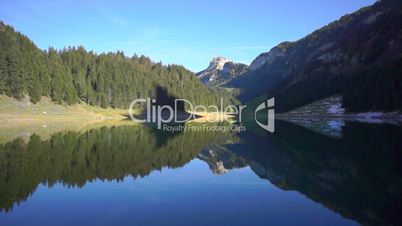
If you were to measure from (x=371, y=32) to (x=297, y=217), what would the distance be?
208408mm

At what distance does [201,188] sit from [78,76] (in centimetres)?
12212

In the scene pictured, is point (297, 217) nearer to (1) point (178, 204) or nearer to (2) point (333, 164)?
(1) point (178, 204)

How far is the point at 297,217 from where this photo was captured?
1465 cm

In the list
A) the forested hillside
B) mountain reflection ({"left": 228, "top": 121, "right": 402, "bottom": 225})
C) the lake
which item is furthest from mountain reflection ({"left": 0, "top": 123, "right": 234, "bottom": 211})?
the forested hillside

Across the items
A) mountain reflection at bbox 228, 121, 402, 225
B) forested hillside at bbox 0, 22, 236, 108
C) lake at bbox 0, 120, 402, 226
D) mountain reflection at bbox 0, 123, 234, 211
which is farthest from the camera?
forested hillside at bbox 0, 22, 236, 108

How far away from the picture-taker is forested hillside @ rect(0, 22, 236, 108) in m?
98.9

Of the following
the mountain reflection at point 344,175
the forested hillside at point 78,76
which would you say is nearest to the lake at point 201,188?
the mountain reflection at point 344,175

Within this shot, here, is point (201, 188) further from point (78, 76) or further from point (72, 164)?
point (78, 76)

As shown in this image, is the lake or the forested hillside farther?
the forested hillside

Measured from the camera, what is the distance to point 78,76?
134 metres

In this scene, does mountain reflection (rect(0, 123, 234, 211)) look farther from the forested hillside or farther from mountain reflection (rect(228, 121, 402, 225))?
the forested hillside

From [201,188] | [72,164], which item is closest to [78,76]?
[72,164]

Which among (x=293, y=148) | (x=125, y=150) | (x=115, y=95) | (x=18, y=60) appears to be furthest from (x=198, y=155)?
(x=115, y=95)

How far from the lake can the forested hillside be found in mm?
71271
